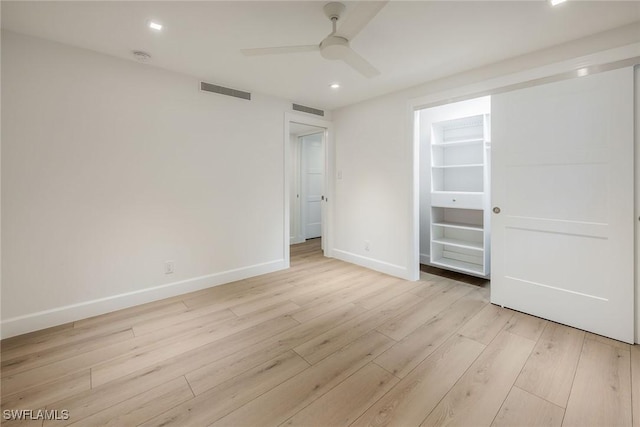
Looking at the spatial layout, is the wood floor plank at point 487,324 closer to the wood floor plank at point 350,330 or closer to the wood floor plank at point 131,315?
the wood floor plank at point 350,330

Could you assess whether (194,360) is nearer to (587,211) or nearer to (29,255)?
(29,255)

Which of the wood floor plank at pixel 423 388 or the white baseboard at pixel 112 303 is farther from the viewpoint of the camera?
the white baseboard at pixel 112 303

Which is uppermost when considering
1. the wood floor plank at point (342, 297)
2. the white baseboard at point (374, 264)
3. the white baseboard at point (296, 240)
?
the white baseboard at point (296, 240)

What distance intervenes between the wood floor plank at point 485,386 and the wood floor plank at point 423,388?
41 mm

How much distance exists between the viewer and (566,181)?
2412mm

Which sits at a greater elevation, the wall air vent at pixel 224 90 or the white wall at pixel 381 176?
the wall air vent at pixel 224 90

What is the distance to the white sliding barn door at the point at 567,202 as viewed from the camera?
2.18 m

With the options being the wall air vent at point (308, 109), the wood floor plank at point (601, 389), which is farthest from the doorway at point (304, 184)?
the wood floor plank at point (601, 389)

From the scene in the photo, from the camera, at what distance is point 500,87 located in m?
2.74

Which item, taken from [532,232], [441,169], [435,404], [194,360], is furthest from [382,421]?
[441,169]

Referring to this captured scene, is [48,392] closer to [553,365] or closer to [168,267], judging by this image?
[168,267]

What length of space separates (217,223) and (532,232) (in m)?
3.43

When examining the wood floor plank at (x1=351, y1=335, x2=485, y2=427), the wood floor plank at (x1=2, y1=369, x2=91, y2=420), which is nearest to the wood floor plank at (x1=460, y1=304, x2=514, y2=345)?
the wood floor plank at (x1=351, y1=335, x2=485, y2=427)

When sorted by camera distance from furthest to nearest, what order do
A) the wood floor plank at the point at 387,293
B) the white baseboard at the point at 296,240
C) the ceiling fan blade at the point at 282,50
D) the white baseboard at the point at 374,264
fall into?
1. the white baseboard at the point at 296,240
2. the white baseboard at the point at 374,264
3. the wood floor plank at the point at 387,293
4. the ceiling fan blade at the point at 282,50
